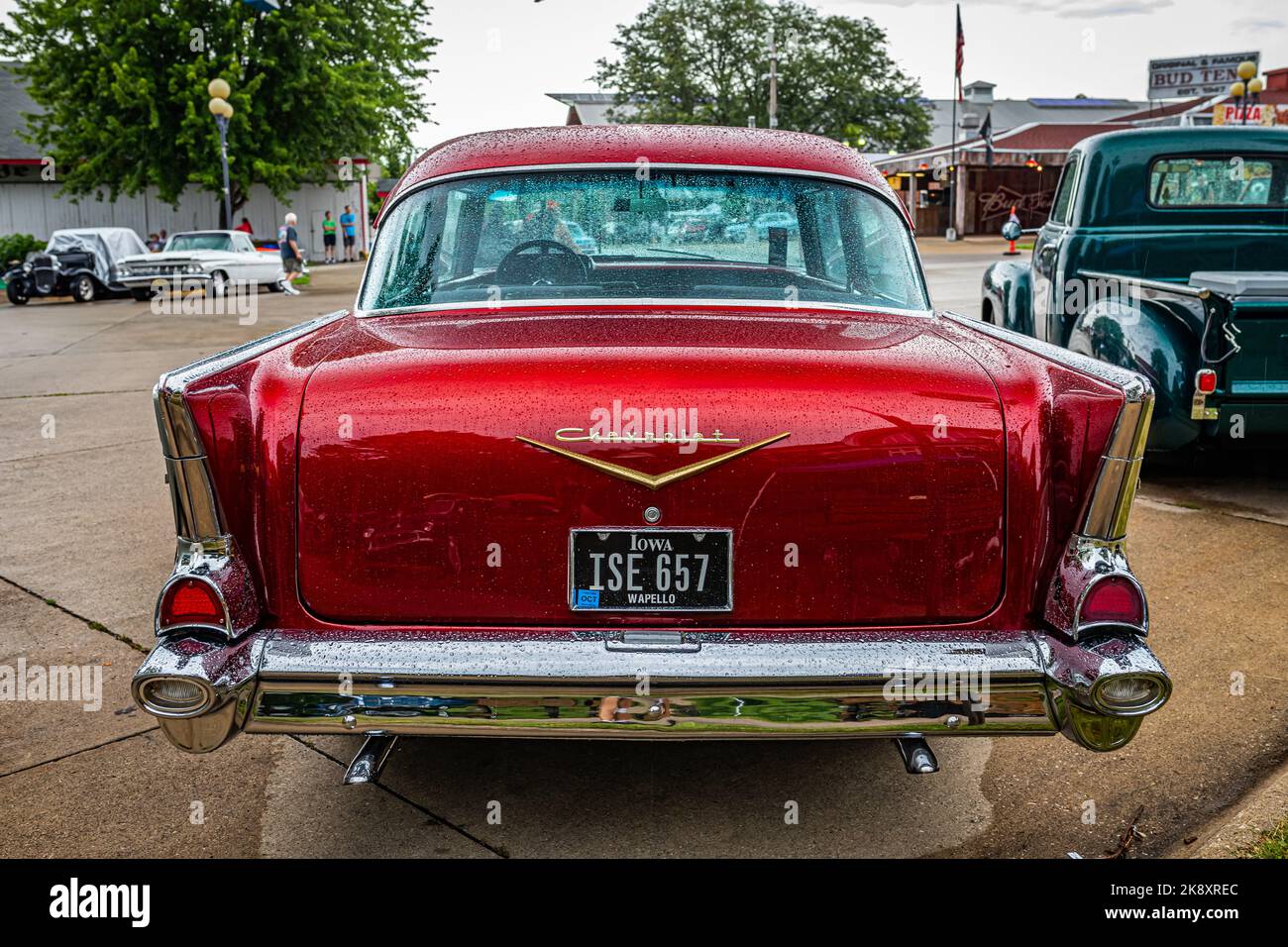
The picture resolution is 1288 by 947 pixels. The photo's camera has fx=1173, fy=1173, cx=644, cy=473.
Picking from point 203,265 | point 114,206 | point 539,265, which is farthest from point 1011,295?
point 114,206

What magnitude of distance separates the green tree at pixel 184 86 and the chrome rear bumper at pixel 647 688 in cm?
2911

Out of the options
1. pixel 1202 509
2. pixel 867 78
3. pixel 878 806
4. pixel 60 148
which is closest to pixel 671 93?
pixel 867 78

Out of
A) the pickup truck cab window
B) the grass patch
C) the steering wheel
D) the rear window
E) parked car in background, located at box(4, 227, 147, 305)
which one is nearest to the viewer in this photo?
the grass patch

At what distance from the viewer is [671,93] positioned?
51594 mm

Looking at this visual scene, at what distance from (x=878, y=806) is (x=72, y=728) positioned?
2.59 meters

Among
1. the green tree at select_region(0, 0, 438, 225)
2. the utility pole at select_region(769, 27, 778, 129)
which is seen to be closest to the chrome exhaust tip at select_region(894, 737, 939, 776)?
the green tree at select_region(0, 0, 438, 225)

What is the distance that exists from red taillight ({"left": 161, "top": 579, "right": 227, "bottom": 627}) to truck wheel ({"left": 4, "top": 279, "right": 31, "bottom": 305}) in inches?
912

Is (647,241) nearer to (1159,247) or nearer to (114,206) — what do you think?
(1159,247)

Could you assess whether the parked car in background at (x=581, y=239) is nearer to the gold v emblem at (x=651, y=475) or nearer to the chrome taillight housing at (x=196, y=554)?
the gold v emblem at (x=651, y=475)

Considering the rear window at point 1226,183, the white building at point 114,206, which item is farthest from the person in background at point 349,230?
the rear window at point 1226,183

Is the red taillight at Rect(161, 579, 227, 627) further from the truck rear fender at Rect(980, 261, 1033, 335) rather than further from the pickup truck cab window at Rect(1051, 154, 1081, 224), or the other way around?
the truck rear fender at Rect(980, 261, 1033, 335)

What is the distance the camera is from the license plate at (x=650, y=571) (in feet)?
8.72

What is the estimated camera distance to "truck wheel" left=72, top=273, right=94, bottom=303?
932 inches
